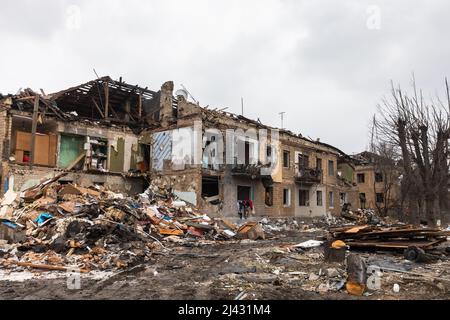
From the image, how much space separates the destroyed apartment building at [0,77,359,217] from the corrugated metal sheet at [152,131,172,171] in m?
A: 0.06

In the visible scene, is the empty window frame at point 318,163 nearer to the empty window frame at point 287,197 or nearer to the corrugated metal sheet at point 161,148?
the empty window frame at point 287,197

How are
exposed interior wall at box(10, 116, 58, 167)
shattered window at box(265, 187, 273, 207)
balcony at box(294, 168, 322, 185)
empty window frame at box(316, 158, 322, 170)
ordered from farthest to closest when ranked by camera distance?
empty window frame at box(316, 158, 322, 170)
balcony at box(294, 168, 322, 185)
shattered window at box(265, 187, 273, 207)
exposed interior wall at box(10, 116, 58, 167)

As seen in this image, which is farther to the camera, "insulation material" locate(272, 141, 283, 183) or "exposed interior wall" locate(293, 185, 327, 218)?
"exposed interior wall" locate(293, 185, 327, 218)

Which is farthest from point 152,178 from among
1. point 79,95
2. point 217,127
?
point 79,95

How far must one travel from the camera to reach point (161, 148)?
77.0ft

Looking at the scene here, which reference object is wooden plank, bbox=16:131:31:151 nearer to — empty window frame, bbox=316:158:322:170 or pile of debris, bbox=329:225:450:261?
pile of debris, bbox=329:225:450:261

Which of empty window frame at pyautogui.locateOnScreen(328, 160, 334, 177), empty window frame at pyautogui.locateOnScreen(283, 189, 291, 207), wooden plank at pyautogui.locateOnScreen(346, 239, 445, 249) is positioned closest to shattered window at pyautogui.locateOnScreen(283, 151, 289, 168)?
empty window frame at pyautogui.locateOnScreen(283, 189, 291, 207)

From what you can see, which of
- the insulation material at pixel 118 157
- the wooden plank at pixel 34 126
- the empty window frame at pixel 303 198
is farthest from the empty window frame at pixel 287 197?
the wooden plank at pixel 34 126

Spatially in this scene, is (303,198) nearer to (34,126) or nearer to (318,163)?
(318,163)

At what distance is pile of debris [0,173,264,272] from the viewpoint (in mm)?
9898

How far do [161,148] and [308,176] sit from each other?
10.7 meters

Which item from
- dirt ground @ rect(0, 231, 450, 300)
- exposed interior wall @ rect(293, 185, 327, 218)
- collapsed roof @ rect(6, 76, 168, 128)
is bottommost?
dirt ground @ rect(0, 231, 450, 300)
